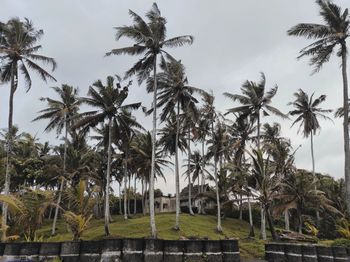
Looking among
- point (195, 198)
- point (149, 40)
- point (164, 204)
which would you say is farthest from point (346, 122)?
point (164, 204)

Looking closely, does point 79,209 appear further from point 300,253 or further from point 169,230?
point 169,230

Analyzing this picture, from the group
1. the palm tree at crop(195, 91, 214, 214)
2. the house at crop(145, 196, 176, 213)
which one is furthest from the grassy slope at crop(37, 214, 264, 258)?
the house at crop(145, 196, 176, 213)

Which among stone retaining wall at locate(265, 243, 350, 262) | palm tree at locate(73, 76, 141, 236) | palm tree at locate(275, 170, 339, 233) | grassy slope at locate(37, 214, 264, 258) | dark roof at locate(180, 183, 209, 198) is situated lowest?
stone retaining wall at locate(265, 243, 350, 262)

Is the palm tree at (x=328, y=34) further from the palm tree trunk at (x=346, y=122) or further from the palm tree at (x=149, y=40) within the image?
the palm tree at (x=149, y=40)

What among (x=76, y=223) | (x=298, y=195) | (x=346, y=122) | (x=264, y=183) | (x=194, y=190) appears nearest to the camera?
(x=76, y=223)

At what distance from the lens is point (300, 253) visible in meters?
16.4

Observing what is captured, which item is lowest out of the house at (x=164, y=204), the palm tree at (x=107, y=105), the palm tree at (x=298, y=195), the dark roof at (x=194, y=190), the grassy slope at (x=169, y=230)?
the grassy slope at (x=169, y=230)

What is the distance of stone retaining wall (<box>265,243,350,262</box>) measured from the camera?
646 inches

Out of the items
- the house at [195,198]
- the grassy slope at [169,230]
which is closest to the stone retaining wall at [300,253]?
the grassy slope at [169,230]

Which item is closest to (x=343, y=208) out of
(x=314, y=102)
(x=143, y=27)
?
Answer: (x=314, y=102)

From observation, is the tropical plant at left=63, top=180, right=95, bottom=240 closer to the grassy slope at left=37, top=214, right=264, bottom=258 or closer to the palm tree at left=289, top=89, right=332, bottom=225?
the grassy slope at left=37, top=214, right=264, bottom=258

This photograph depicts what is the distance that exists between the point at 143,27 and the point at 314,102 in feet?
84.6

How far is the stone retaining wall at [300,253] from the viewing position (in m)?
16.4

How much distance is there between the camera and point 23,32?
28891 millimetres
